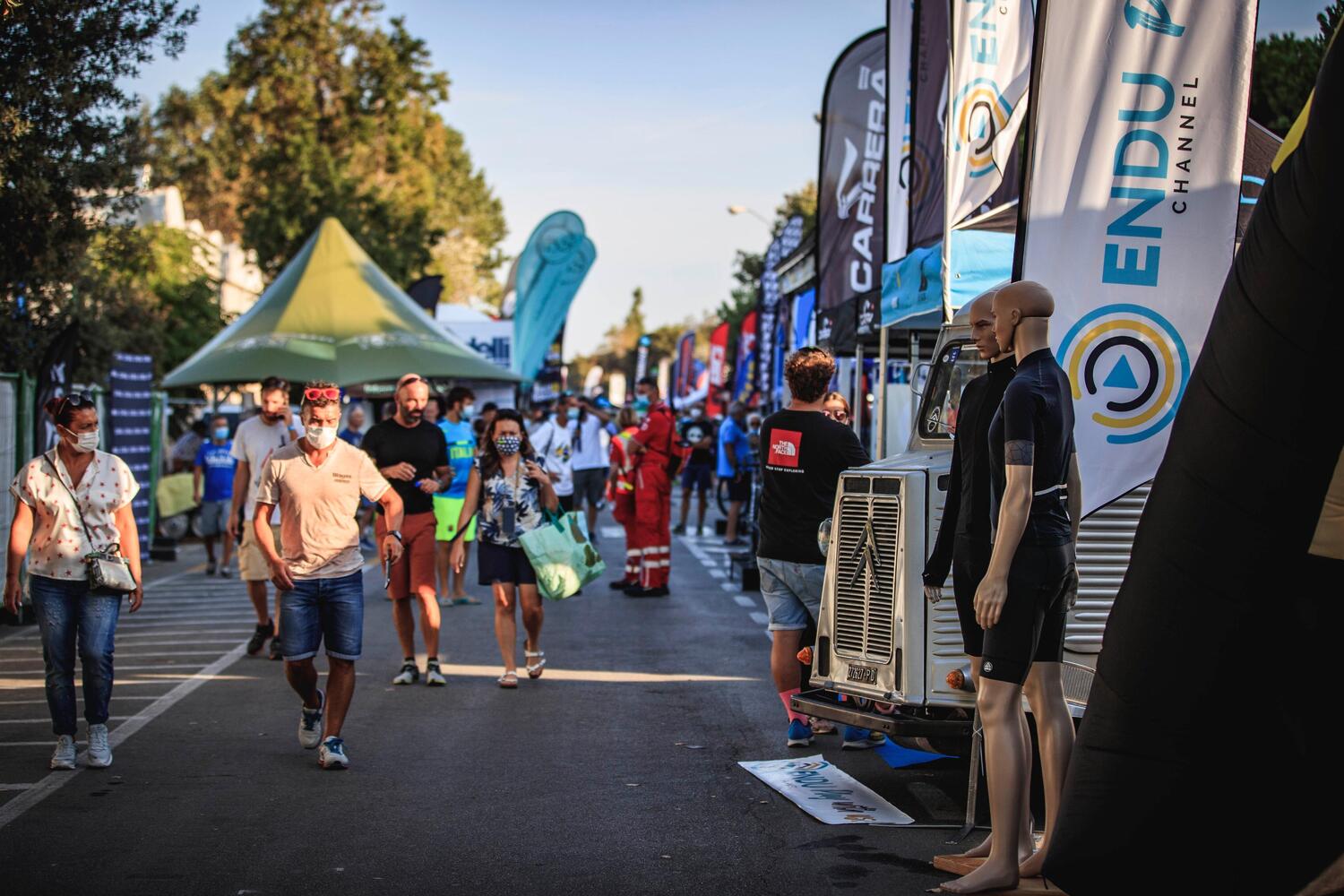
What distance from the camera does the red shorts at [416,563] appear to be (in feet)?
33.5

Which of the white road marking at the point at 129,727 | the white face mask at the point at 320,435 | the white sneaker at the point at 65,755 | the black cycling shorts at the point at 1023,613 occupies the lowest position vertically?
the white road marking at the point at 129,727

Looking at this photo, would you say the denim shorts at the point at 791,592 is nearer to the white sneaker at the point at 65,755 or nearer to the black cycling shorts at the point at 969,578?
the black cycling shorts at the point at 969,578

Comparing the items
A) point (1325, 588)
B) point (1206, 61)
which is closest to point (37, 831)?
point (1325, 588)

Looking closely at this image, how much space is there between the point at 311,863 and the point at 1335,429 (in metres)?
4.17

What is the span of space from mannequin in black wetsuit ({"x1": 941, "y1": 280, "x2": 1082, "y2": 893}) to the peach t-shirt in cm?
376

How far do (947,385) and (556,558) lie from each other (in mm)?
3468

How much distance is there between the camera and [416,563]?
10352 millimetres

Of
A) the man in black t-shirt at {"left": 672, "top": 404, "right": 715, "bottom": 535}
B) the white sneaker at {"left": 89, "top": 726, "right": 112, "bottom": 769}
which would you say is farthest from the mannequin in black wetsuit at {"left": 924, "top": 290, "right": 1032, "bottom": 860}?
the man in black t-shirt at {"left": 672, "top": 404, "right": 715, "bottom": 535}

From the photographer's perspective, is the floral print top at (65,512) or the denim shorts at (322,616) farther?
the denim shorts at (322,616)

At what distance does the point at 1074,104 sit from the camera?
7.17m

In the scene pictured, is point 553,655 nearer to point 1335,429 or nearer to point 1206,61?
point 1206,61

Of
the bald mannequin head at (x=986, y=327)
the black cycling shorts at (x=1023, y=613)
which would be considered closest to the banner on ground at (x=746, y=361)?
the bald mannequin head at (x=986, y=327)

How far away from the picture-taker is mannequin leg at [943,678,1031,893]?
17.4ft

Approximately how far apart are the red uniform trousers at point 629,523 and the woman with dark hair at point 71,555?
27.0ft
